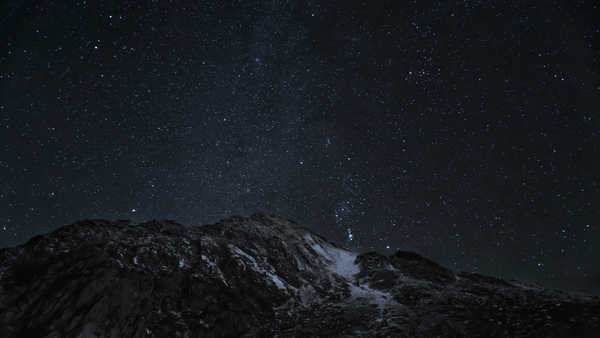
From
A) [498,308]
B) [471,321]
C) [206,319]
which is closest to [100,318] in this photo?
[206,319]

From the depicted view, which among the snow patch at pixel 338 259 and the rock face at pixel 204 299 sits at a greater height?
the snow patch at pixel 338 259

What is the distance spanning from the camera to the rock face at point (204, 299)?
15.9 meters

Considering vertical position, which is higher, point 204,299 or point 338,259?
point 338,259

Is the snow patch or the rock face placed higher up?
the snow patch

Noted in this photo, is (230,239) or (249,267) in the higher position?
(230,239)

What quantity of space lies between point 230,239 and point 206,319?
1338 centimetres

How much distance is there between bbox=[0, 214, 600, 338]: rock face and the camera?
15852 mm

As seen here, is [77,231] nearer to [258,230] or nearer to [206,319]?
[206,319]

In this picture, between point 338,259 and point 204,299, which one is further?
point 338,259

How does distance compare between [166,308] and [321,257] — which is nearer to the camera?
[166,308]

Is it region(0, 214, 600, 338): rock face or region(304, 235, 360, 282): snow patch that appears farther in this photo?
region(304, 235, 360, 282): snow patch

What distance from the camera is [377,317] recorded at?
19828mm

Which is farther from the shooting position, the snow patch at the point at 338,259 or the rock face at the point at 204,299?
the snow patch at the point at 338,259

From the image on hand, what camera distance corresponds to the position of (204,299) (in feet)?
66.1
